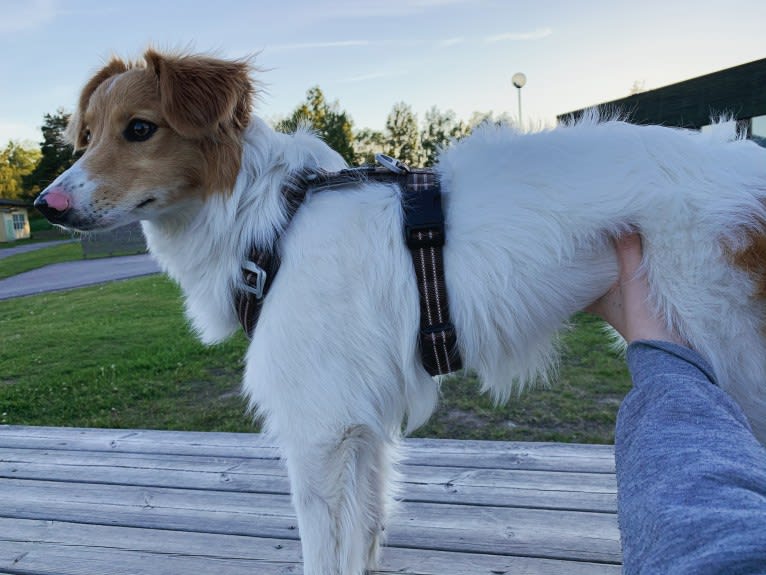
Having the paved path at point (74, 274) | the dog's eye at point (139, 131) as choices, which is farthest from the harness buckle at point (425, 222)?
the paved path at point (74, 274)

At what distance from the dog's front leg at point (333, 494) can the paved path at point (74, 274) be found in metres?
15.7

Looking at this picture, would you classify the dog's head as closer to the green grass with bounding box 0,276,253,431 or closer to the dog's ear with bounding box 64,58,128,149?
the dog's ear with bounding box 64,58,128,149

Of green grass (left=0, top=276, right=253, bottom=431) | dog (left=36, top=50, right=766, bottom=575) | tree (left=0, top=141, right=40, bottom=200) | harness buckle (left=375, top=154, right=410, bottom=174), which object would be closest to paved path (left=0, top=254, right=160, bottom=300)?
green grass (left=0, top=276, right=253, bottom=431)

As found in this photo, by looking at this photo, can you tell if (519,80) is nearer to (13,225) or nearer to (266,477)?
(266,477)

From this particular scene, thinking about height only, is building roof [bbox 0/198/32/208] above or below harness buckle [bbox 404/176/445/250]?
above

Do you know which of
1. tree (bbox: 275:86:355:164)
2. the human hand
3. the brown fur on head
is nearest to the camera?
the human hand

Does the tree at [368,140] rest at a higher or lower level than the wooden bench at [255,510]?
higher

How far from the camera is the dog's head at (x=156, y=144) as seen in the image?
2.14 metres

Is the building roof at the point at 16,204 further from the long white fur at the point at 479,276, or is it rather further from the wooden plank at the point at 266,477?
the wooden plank at the point at 266,477

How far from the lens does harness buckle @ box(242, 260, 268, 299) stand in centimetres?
207

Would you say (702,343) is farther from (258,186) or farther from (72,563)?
(72,563)

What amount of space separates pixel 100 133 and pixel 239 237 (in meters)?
0.72

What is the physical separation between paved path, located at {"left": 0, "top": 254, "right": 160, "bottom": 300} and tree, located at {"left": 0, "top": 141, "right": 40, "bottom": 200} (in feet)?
108

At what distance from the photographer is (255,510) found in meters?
2.84
